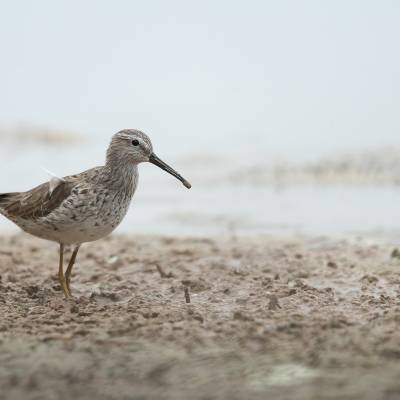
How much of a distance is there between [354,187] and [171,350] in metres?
9.26

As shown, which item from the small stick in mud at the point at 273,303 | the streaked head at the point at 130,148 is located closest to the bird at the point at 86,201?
the streaked head at the point at 130,148

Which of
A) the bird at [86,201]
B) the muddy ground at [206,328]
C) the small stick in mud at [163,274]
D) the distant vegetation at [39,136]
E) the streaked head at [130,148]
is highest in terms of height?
the distant vegetation at [39,136]

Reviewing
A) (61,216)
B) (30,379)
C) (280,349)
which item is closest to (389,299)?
(280,349)

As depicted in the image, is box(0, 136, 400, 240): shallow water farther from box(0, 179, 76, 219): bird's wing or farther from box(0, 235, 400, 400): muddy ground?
box(0, 179, 76, 219): bird's wing

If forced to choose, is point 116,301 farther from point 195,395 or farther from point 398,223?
point 398,223

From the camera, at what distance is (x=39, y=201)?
25.2ft

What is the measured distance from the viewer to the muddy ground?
4.30 m

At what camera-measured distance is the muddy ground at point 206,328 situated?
4.30 meters

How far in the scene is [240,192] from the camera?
46.5ft

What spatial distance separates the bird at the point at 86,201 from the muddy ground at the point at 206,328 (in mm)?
591

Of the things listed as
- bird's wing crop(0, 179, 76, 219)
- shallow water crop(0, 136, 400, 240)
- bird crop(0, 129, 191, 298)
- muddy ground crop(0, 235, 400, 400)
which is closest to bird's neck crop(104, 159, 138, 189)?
bird crop(0, 129, 191, 298)

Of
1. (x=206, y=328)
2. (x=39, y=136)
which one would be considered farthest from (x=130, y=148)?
(x=39, y=136)

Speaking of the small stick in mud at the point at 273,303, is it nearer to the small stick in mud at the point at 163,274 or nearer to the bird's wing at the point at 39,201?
the small stick in mud at the point at 163,274

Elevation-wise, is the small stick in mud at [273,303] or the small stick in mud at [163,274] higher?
the small stick in mud at [163,274]
